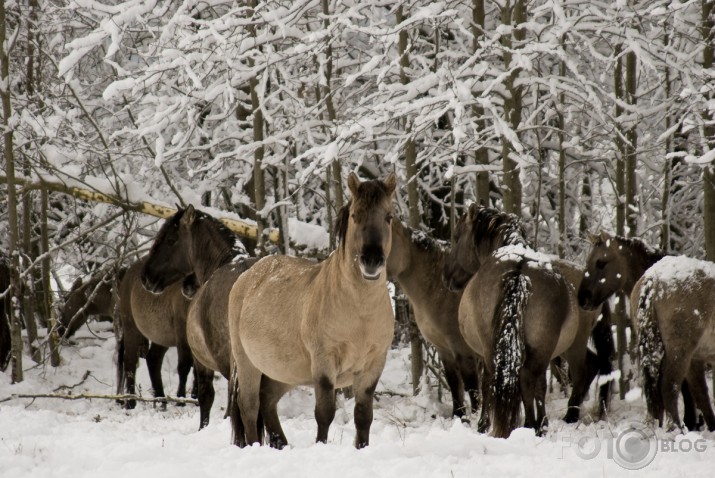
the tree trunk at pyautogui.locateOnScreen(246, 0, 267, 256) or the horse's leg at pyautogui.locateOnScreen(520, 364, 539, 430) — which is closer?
the horse's leg at pyautogui.locateOnScreen(520, 364, 539, 430)

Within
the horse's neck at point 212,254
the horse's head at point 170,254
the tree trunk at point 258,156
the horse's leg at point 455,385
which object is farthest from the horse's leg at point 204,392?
the horse's leg at point 455,385

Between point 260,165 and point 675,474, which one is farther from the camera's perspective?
point 260,165

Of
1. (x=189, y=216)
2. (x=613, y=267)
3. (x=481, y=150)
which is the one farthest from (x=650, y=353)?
(x=189, y=216)

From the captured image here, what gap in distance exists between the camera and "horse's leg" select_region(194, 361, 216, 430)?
8.00 metres

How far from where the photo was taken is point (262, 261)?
22.6ft

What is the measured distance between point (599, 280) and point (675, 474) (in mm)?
4923

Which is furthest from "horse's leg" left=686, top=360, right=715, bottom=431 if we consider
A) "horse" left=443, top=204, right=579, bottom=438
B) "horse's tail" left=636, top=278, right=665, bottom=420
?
"horse" left=443, top=204, right=579, bottom=438

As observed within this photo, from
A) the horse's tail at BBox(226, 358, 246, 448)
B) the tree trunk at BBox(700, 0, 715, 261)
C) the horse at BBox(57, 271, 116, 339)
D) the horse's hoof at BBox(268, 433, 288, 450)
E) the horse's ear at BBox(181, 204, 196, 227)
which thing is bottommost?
the horse's hoof at BBox(268, 433, 288, 450)

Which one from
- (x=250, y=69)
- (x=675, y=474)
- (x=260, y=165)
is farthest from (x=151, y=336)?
(x=675, y=474)

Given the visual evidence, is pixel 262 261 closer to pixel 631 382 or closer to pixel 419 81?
pixel 419 81

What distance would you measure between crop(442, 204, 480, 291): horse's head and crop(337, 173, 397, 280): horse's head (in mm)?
3205

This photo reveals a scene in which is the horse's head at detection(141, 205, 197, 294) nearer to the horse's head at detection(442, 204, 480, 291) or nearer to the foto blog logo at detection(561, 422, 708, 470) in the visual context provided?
the horse's head at detection(442, 204, 480, 291)

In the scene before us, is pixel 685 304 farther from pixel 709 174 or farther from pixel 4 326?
pixel 4 326

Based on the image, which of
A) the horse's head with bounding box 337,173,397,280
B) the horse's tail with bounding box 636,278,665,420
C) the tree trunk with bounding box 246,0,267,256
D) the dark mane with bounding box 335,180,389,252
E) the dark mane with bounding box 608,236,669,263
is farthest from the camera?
the tree trunk with bounding box 246,0,267,256
